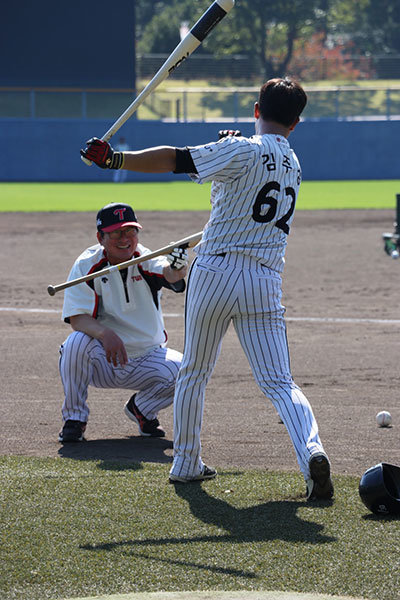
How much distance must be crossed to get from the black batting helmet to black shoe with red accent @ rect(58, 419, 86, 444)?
1.97 m

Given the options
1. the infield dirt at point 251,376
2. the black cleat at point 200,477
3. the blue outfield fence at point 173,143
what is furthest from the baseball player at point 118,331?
→ the blue outfield fence at point 173,143

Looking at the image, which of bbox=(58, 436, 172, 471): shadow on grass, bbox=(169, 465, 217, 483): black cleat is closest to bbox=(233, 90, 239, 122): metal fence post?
bbox=(58, 436, 172, 471): shadow on grass

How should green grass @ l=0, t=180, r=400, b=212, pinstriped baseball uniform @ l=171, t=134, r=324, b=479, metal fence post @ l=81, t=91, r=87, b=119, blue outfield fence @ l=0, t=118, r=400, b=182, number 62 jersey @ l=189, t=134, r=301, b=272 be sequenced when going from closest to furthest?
number 62 jersey @ l=189, t=134, r=301, b=272, pinstriped baseball uniform @ l=171, t=134, r=324, b=479, green grass @ l=0, t=180, r=400, b=212, blue outfield fence @ l=0, t=118, r=400, b=182, metal fence post @ l=81, t=91, r=87, b=119

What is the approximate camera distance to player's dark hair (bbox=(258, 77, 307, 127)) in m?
4.19

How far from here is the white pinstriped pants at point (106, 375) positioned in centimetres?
552

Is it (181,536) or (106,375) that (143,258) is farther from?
(181,536)

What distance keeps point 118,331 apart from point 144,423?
0.60 m

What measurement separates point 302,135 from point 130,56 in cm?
1116

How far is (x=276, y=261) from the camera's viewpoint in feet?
14.2

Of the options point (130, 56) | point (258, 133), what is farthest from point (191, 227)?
point (130, 56)

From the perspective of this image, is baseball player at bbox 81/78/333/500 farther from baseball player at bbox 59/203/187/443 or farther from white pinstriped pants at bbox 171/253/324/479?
baseball player at bbox 59/203/187/443

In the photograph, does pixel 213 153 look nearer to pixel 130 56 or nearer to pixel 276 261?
pixel 276 261

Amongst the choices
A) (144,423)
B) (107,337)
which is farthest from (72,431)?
(107,337)

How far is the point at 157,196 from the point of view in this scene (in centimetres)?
2738
